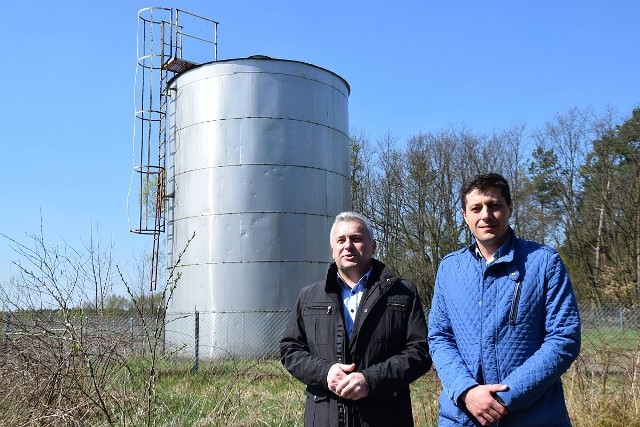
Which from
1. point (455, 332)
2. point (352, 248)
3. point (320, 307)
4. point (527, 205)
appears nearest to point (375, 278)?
point (352, 248)

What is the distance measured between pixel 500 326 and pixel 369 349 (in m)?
0.62

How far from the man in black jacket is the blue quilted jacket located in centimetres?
22

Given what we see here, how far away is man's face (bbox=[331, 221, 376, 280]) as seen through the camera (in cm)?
293

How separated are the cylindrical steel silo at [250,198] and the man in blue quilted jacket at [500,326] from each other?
26.7 ft

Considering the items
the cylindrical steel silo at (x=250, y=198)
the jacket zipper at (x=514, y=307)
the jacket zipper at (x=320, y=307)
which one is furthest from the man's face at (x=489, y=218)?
the cylindrical steel silo at (x=250, y=198)

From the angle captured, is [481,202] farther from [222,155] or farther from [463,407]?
[222,155]

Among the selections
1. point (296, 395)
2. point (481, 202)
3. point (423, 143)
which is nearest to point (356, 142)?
point (423, 143)

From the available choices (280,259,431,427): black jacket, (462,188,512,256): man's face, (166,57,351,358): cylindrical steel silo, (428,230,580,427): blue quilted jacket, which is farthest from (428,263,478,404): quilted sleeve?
(166,57,351,358): cylindrical steel silo

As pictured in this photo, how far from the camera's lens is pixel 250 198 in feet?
35.4

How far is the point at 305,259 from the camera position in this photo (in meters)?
10.9

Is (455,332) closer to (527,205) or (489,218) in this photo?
(489,218)

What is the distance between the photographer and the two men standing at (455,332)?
2.37 meters

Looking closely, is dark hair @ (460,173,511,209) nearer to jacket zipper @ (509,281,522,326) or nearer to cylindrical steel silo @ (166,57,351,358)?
jacket zipper @ (509,281,522,326)

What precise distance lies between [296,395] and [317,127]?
6.44 m
